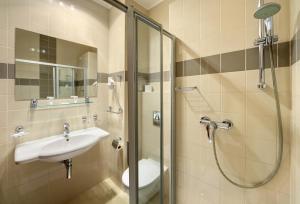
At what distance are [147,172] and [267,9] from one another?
1353 mm

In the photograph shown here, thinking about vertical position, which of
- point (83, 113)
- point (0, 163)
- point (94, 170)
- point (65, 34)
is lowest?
point (94, 170)

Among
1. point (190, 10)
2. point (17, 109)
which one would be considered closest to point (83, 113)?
point (17, 109)

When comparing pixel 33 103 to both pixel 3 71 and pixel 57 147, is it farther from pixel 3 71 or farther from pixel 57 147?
pixel 57 147

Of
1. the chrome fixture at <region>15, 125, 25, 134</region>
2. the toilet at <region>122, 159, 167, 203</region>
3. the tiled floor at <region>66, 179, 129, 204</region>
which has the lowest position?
the tiled floor at <region>66, 179, 129, 204</region>

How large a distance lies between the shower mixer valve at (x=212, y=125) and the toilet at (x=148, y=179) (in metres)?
0.54

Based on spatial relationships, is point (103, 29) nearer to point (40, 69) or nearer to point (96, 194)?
point (40, 69)

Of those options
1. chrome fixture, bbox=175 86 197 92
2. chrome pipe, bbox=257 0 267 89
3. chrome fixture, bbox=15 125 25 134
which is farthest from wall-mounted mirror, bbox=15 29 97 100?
chrome pipe, bbox=257 0 267 89

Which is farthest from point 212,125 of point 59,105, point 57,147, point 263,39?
point 59,105

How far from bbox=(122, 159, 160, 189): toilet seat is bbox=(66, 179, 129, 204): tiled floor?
615mm

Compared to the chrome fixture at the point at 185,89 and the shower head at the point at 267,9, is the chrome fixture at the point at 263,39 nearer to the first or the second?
the shower head at the point at 267,9

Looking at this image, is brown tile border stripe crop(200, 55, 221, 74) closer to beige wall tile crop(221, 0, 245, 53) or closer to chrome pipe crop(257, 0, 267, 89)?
Answer: beige wall tile crop(221, 0, 245, 53)

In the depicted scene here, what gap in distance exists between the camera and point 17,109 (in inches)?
53.5

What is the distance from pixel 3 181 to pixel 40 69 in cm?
111

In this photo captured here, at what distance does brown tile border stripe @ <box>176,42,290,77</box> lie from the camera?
893mm
